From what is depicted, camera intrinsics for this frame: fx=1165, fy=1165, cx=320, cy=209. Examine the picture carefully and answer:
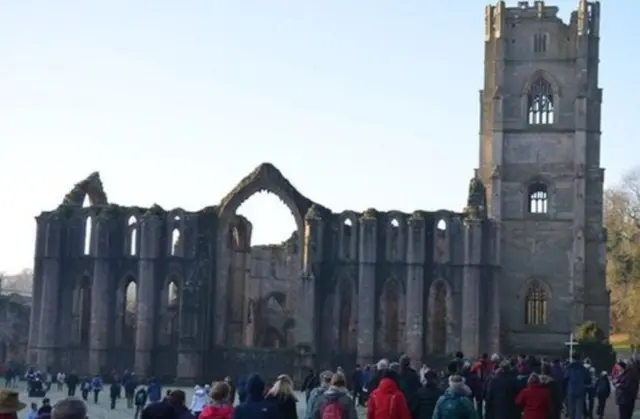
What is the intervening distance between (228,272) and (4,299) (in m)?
16.1

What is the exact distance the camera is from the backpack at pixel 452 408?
42.4 ft

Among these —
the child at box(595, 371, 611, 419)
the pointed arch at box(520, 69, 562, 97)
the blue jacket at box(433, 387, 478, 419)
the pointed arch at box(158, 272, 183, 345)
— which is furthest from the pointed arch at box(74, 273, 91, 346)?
the blue jacket at box(433, 387, 478, 419)

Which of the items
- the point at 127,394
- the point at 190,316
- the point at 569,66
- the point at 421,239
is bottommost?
the point at 127,394

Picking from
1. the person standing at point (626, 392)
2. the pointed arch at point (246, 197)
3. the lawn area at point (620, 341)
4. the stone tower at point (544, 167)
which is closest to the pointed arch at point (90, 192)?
the pointed arch at point (246, 197)

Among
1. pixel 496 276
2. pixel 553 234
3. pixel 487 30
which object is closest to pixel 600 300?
pixel 553 234

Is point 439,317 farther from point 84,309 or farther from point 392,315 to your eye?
point 84,309

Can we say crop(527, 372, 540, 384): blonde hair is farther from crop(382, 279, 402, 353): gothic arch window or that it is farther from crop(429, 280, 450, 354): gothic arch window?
crop(382, 279, 402, 353): gothic arch window

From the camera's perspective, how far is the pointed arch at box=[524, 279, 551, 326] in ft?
204

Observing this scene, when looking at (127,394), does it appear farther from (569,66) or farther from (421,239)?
(569,66)

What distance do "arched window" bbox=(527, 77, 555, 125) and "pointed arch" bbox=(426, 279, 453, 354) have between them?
13659mm

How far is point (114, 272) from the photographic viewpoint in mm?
54812

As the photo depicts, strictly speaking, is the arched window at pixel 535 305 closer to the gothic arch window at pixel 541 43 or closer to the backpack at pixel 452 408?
the gothic arch window at pixel 541 43

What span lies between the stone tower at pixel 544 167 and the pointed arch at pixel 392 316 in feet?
28.2

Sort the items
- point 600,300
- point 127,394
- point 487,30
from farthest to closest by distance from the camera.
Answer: point 487,30 < point 600,300 < point 127,394
